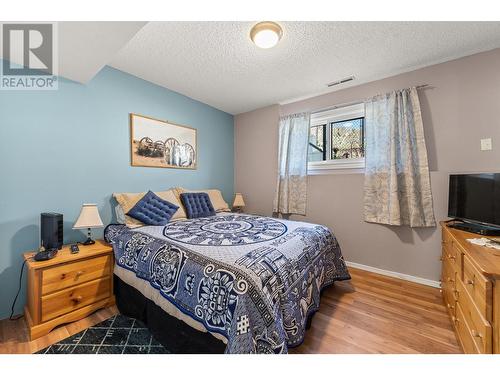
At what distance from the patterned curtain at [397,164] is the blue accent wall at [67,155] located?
8.73ft

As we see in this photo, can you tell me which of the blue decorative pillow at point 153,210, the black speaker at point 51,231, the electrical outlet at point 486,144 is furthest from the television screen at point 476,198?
the black speaker at point 51,231

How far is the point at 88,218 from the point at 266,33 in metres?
2.22

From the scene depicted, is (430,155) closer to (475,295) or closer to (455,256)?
(455,256)

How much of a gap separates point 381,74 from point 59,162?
3632mm

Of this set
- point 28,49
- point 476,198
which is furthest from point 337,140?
point 28,49

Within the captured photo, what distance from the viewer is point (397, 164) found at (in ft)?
7.98

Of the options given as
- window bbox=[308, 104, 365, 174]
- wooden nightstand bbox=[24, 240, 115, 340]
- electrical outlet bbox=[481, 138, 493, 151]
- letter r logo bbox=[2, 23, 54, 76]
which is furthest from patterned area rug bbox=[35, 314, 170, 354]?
electrical outlet bbox=[481, 138, 493, 151]

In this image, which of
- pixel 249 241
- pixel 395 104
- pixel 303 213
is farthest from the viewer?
pixel 303 213

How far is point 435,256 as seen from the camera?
2.29 metres

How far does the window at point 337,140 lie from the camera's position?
2.85 metres

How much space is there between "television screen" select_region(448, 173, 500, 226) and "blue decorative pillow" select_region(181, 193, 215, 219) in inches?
103

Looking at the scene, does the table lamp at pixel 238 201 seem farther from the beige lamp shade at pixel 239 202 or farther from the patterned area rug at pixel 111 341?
the patterned area rug at pixel 111 341
